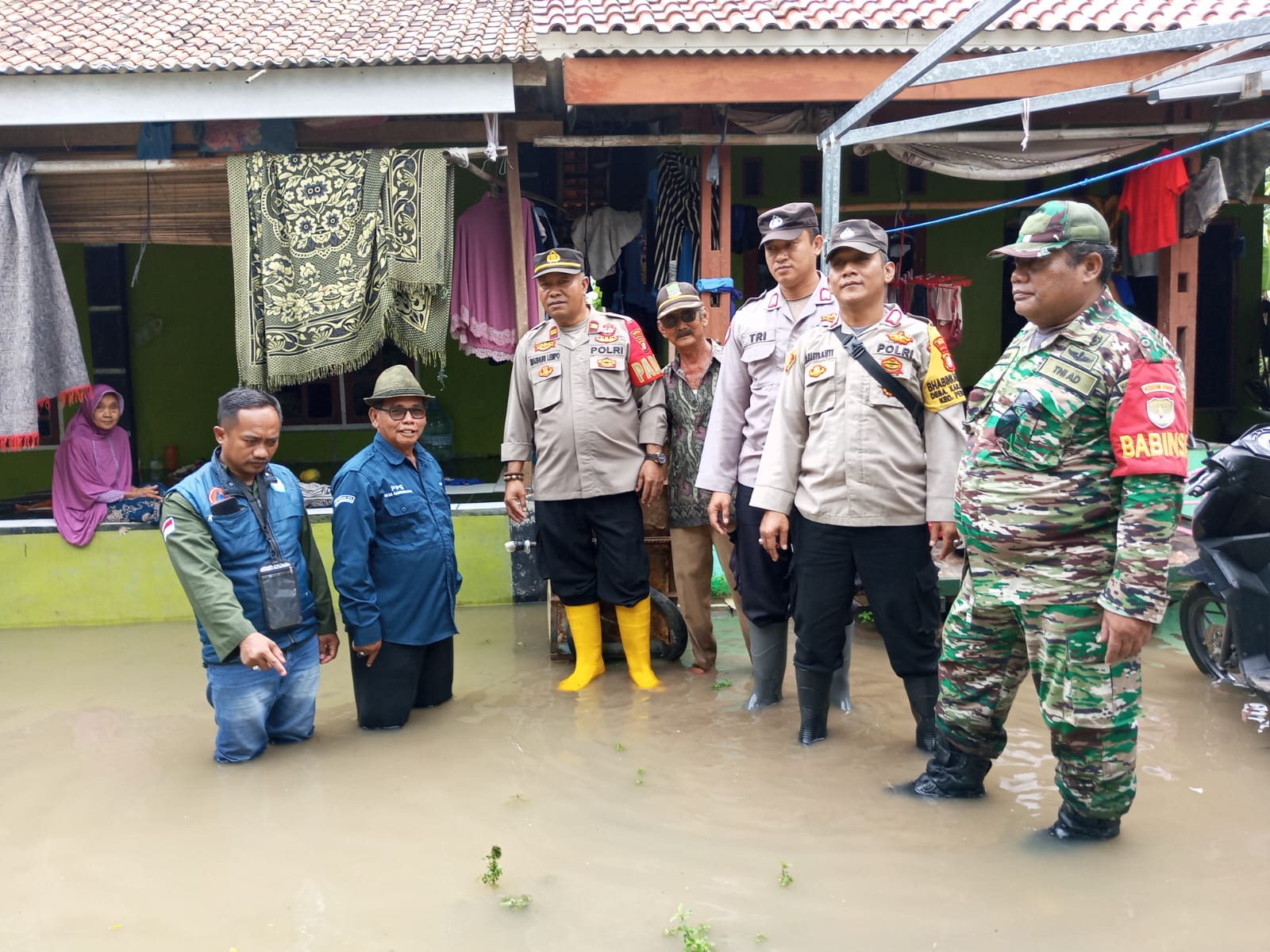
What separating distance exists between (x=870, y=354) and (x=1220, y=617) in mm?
2736

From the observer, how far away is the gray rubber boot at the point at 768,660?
14.7 feet

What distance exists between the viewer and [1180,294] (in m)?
7.35

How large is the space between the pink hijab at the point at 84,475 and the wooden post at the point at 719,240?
4.00m

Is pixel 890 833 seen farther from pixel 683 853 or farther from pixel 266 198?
pixel 266 198

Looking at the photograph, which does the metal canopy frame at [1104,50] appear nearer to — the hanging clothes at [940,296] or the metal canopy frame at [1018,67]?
the metal canopy frame at [1018,67]

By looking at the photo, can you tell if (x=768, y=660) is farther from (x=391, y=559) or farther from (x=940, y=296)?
(x=940, y=296)

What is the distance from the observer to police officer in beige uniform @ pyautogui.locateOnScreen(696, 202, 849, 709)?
425cm

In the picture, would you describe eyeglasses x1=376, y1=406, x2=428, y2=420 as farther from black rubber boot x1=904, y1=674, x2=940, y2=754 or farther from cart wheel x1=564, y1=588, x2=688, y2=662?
black rubber boot x1=904, y1=674, x2=940, y2=754

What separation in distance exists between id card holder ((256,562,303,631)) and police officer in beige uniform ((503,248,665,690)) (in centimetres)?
125

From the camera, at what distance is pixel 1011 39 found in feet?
21.3

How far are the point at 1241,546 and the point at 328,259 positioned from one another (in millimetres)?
5207

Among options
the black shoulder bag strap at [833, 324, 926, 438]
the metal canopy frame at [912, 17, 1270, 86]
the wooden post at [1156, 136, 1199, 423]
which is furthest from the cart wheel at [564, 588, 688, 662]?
the wooden post at [1156, 136, 1199, 423]

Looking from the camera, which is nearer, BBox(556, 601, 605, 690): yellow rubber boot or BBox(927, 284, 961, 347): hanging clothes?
BBox(556, 601, 605, 690): yellow rubber boot

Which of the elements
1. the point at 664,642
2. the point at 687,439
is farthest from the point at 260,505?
the point at 664,642
